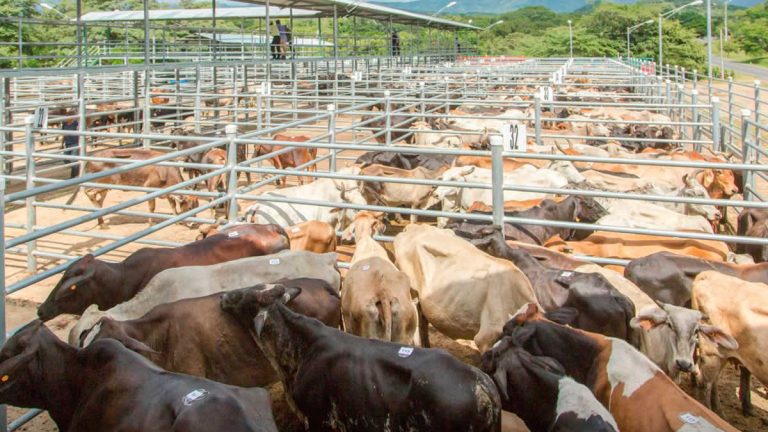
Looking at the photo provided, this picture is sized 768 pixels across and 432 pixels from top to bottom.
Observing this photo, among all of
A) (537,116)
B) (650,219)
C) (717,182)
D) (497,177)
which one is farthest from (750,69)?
(497,177)

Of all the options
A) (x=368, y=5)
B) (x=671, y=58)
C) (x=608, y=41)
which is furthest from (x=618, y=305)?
(x=608, y=41)

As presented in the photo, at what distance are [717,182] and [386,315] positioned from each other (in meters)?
6.94

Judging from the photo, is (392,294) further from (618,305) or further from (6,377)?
(6,377)

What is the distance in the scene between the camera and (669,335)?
15.6 feet

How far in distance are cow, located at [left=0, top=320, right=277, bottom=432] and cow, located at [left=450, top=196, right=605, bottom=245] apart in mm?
3765

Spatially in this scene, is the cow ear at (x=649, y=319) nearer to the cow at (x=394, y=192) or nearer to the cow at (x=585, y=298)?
the cow at (x=585, y=298)

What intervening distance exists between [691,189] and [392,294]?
201 inches

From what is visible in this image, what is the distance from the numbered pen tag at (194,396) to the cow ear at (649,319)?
2853 mm

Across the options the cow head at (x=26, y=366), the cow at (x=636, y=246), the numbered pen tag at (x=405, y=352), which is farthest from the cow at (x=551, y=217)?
the cow head at (x=26, y=366)

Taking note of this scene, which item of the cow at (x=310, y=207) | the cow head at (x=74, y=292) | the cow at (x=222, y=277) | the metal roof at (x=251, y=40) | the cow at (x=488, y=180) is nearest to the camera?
the cow at (x=222, y=277)

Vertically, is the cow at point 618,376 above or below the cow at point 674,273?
below

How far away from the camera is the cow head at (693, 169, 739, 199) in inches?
→ 393

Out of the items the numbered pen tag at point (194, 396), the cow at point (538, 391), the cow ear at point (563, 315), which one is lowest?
the cow at point (538, 391)

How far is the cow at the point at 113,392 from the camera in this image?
334cm
